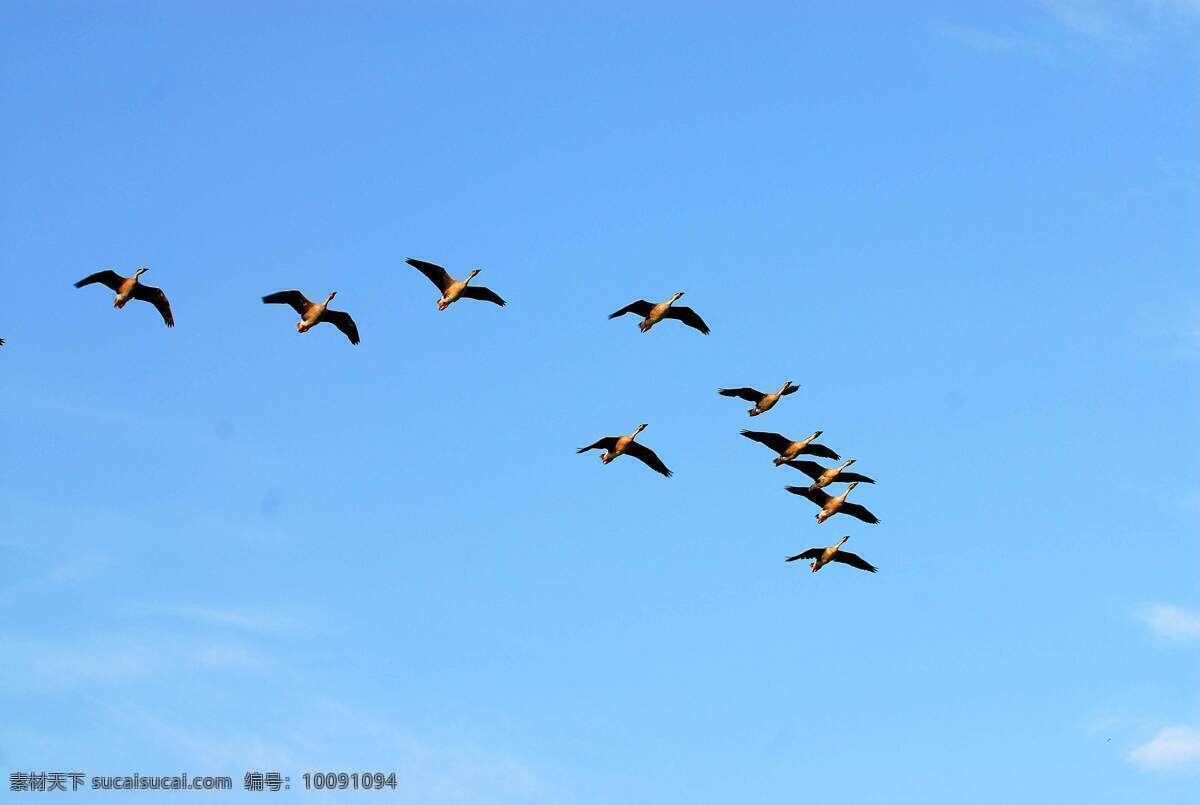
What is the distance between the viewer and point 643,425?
52156mm

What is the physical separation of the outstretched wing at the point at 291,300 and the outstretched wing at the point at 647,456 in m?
12.7

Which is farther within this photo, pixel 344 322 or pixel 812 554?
pixel 812 554

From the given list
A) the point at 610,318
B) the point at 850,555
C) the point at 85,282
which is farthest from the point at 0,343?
the point at 850,555

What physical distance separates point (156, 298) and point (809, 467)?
24935 millimetres

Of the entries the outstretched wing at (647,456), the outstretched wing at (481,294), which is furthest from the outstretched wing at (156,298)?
the outstretched wing at (647,456)

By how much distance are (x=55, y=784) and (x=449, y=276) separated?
2142cm

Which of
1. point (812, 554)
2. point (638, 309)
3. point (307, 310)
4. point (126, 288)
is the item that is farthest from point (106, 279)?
point (812, 554)

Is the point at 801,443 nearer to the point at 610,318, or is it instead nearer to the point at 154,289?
the point at 610,318

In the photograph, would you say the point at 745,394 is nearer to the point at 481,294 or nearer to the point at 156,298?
the point at 481,294

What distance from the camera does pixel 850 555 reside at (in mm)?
58125

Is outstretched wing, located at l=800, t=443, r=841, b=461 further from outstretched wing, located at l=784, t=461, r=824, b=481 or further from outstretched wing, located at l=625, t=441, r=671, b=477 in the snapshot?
outstretched wing, located at l=625, t=441, r=671, b=477

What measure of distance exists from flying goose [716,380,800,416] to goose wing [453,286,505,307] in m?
8.93

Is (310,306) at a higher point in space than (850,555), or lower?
higher

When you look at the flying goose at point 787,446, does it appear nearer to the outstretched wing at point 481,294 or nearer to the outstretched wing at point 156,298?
the outstretched wing at point 481,294
